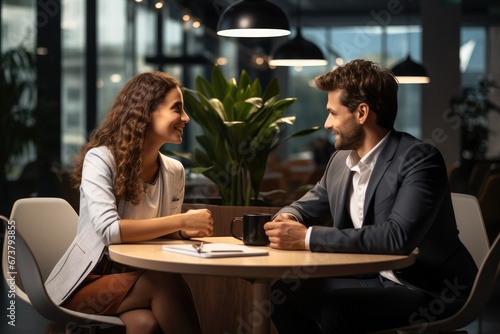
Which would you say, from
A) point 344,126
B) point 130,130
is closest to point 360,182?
point 344,126

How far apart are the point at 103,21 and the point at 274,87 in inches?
183

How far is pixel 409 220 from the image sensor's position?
2387mm

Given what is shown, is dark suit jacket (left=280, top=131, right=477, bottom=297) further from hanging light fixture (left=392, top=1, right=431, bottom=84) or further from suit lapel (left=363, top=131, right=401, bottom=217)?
hanging light fixture (left=392, top=1, right=431, bottom=84)

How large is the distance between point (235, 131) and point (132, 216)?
1.31 meters

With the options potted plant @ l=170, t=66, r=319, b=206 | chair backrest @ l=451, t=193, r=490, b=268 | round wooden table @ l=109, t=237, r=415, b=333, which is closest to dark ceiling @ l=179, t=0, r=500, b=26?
potted plant @ l=170, t=66, r=319, b=206

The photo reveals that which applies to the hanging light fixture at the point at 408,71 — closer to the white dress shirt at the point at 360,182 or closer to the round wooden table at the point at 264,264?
the white dress shirt at the point at 360,182

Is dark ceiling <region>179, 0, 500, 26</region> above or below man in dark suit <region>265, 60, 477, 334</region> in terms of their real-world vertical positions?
above

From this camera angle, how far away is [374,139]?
2713 mm

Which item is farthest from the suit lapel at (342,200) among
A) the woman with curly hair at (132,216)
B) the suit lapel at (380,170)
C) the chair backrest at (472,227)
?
the chair backrest at (472,227)

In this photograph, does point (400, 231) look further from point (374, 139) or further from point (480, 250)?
point (480, 250)

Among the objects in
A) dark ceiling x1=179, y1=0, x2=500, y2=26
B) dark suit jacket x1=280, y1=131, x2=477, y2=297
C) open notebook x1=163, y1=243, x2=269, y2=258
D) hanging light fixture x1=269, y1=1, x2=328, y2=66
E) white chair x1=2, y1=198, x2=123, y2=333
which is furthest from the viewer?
dark ceiling x1=179, y1=0, x2=500, y2=26

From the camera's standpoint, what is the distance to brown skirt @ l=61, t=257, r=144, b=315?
2.60 m

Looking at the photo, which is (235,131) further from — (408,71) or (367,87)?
(408,71)

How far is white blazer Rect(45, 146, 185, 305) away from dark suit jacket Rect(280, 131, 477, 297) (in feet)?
2.22
